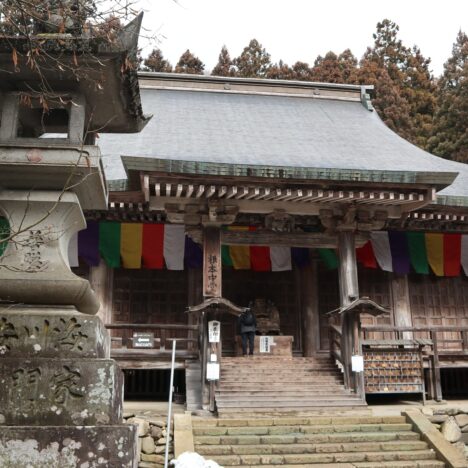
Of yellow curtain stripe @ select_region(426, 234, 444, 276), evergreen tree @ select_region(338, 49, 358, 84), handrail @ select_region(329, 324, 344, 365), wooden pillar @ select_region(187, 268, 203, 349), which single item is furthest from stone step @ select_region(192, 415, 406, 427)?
evergreen tree @ select_region(338, 49, 358, 84)

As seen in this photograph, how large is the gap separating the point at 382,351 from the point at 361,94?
1128 cm

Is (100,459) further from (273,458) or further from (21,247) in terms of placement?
(273,458)

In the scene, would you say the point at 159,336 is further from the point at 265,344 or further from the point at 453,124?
the point at 453,124

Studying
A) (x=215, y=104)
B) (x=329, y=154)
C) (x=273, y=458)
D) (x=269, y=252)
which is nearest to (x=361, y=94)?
(x=215, y=104)

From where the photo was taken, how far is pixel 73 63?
13.3 ft

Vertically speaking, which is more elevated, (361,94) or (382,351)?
(361,94)

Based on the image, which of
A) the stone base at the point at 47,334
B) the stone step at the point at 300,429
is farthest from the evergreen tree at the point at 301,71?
the stone base at the point at 47,334

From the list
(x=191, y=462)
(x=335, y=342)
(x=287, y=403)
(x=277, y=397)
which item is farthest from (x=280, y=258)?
(x=191, y=462)

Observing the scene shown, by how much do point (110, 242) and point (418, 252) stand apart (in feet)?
23.0

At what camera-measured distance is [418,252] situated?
12.8m

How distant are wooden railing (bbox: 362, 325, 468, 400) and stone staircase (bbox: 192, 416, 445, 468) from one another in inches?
92.4

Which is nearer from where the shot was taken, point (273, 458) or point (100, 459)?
point (100, 459)

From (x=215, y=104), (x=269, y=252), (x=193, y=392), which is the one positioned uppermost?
(x=215, y=104)

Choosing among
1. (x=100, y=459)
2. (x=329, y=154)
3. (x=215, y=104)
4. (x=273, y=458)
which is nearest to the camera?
(x=100, y=459)
